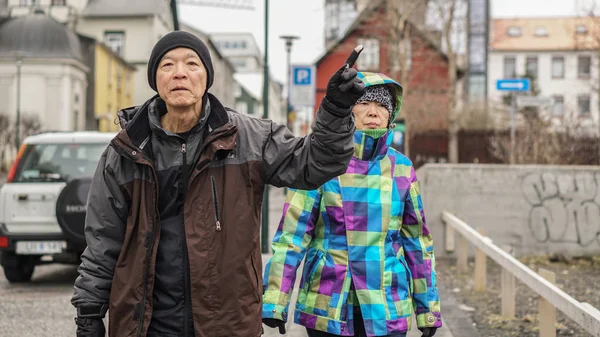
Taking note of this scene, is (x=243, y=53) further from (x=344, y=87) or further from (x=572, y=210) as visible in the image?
(x=344, y=87)

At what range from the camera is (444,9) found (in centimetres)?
3177

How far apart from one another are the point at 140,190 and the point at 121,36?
219ft

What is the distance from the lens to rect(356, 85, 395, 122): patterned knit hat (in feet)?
12.6

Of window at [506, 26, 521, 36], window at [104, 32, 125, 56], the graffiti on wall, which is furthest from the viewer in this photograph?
window at [506, 26, 521, 36]

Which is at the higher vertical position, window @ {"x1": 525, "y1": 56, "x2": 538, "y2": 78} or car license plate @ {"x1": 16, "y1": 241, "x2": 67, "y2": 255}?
window @ {"x1": 525, "y1": 56, "x2": 538, "y2": 78}

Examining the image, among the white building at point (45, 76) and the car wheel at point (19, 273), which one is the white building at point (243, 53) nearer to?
the white building at point (45, 76)

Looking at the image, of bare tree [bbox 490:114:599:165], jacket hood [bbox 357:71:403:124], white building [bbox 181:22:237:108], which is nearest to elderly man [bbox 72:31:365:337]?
jacket hood [bbox 357:71:403:124]

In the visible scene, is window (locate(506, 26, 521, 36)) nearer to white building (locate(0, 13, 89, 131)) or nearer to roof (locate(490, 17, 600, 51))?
roof (locate(490, 17, 600, 51))

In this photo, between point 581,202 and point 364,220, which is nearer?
point 364,220

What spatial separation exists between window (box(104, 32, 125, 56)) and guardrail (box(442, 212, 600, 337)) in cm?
5959

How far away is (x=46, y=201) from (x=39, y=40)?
149 feet

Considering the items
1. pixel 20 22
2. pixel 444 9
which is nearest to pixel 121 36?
pixel 20 22

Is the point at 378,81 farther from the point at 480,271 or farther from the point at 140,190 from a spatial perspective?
the point at 480,271

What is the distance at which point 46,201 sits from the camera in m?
9.35
